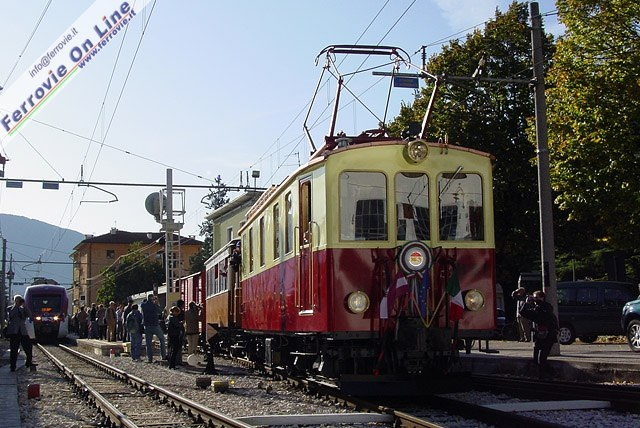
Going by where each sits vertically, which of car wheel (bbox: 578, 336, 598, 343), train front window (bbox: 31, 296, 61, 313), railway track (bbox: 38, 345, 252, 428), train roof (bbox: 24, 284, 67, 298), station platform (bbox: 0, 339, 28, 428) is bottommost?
railway track (bbox: 38, 345, 252, 428)

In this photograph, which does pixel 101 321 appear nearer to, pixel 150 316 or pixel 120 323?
pixel 120 323

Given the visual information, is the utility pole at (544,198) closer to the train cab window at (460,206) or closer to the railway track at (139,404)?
the train cab window at (460,206)

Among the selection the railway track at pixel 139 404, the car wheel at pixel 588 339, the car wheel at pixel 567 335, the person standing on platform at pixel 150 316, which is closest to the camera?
the railway track at pixel 139 404

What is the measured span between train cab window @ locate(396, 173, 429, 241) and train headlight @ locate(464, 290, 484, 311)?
2.93 feet

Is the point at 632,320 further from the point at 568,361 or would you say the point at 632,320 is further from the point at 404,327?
the point at 404,327

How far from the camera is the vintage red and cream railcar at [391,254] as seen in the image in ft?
35.7

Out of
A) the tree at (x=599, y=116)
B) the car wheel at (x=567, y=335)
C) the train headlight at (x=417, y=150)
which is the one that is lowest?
the car wheel at (x=567, y=335)

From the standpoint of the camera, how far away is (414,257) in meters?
10.9

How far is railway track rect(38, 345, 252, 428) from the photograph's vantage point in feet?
34.0

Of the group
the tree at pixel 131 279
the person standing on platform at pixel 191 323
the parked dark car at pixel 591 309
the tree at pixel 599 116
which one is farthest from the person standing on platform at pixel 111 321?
the tree at pixel 131 279

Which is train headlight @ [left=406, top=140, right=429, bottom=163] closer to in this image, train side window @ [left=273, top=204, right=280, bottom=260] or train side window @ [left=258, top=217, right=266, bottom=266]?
train side window @ [left=273, top=204, right=280, bottom=260]

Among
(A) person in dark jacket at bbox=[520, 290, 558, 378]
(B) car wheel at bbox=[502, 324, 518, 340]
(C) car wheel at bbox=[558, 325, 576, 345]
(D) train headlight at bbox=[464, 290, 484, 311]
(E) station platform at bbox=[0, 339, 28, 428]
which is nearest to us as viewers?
(E) station platform at bbox=[0, 339, 28, 428]

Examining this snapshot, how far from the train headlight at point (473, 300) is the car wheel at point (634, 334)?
9.22m

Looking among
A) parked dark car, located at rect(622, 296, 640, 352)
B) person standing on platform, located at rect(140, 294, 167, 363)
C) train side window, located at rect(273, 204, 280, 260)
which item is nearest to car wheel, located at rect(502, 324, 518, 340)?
parked dark car, located at rect(622, 296, 640, 352)
